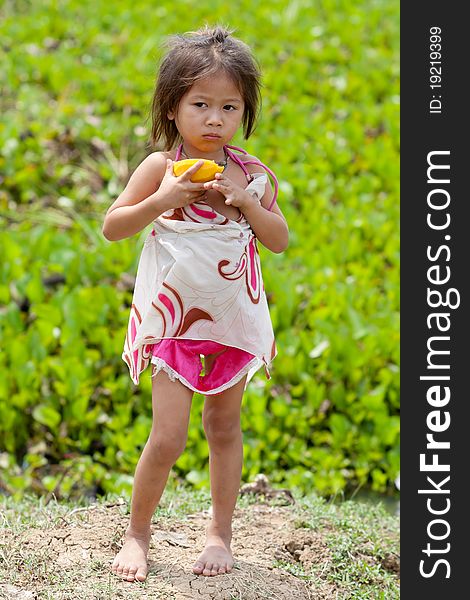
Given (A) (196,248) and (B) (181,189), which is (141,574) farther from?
(B) (181,189)

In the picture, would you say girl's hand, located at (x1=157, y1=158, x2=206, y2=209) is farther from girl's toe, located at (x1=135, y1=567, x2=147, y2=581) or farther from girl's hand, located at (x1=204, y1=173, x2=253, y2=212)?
girl's toe, located at (x1=135, y1=567, x2=147, y2=581)

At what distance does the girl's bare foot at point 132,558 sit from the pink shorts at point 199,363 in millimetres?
551

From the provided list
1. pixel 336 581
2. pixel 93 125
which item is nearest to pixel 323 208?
pixel 93 125

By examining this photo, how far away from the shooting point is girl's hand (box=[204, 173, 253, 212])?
285 centimetres

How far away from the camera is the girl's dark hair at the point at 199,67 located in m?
2.89

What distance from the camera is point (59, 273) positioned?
5762mm

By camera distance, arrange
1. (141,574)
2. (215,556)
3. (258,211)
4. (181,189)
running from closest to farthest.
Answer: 1. (181,189)
2. (258,211)
3. (141,574)
4. (215,556)

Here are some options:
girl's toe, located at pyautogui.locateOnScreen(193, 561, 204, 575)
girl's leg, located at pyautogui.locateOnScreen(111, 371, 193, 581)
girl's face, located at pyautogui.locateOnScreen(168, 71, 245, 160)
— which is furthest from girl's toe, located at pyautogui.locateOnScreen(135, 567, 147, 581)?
girl's face, located at pyautogui.locateOnScreen(168, 71, 245, 160)

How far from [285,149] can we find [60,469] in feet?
11.4

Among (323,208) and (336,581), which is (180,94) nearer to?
(336,581)

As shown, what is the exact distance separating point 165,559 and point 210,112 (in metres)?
1.44

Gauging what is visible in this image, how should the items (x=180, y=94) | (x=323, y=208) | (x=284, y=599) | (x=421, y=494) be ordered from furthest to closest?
(x=323, y=208) → (x=421, y=494) → (x=284, y=599) → (x=180, y=94)

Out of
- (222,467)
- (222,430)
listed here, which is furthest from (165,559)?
(222,430)

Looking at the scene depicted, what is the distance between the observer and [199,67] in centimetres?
288
